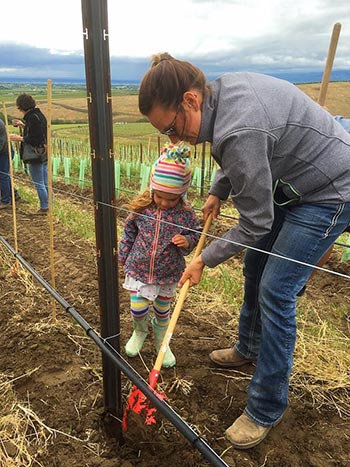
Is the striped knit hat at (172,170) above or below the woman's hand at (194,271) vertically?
above

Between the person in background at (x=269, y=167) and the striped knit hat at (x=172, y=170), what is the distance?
0.70ft

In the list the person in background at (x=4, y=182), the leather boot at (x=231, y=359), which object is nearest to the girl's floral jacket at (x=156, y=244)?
the leather boot at (x=231, y=359)

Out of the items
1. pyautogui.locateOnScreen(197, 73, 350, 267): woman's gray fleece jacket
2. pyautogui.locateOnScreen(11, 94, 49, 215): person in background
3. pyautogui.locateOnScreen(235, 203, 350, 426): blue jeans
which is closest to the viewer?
pyautogui.locateOnScreen(197, 73, 350, 267): woman's gray fleece jacket

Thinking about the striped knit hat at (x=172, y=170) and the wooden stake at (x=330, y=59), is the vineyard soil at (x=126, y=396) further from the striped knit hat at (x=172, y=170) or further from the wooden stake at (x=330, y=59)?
the wooden stake at (x=330, y=59)

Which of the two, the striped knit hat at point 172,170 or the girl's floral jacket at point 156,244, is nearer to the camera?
the striped knit hat at point 172,170

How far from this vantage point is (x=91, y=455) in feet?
5.94

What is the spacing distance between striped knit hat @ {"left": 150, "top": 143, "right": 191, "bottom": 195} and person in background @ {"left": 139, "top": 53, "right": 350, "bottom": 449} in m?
0.21

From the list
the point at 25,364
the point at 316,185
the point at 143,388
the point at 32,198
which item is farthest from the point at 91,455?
the point at 32,198

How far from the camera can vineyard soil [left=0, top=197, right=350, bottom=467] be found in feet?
5.88

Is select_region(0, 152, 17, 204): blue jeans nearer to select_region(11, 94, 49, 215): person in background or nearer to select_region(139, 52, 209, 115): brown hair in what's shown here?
select_region(11, 94, 49, 215): person in background

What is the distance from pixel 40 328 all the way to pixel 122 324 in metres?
0.56

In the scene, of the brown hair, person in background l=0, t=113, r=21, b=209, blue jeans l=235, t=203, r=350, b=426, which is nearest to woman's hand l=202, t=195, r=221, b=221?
blue jeans l=235, t=203, r=350, b=426

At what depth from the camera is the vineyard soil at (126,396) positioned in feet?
5.88

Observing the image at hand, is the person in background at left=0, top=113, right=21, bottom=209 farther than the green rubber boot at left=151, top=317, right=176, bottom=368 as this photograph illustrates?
Yes
